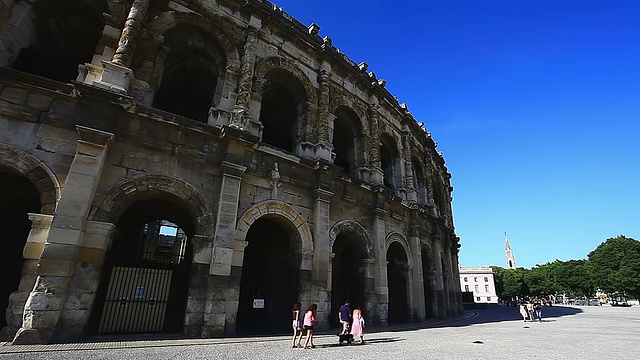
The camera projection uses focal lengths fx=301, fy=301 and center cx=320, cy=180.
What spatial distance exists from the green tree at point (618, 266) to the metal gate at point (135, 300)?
54.7 m

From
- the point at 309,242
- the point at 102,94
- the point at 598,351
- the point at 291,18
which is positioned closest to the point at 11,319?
the point at 102,94

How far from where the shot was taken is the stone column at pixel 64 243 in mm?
5738

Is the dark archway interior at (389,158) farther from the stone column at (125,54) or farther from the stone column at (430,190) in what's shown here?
the stone column at (125,54)

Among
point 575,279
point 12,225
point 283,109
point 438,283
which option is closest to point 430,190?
point 438,283

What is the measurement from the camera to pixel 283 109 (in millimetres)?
13586

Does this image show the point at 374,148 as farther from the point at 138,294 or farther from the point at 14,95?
the point at 14,95

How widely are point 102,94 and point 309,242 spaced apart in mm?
6875

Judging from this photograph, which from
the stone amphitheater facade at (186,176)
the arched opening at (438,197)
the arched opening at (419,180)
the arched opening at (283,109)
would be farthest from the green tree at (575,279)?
the arched opening at (283,109)

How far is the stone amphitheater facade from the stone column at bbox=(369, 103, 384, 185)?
0.26ft

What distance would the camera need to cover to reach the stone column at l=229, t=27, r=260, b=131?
9352 millimetres

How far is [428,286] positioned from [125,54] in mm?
16456

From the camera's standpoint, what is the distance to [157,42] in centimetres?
909

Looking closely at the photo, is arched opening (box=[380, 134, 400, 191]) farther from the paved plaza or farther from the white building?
the white building

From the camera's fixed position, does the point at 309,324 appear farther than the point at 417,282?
No
